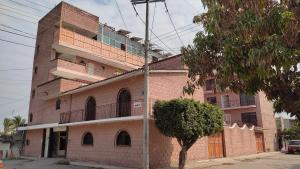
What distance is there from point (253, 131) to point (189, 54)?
28176 millimetres

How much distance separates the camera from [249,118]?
37094 millimetres

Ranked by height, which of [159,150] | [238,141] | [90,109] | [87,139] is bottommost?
[159,150]

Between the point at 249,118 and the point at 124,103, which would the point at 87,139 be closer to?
the point at 124,103

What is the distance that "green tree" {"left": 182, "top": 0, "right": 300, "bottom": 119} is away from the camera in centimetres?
426

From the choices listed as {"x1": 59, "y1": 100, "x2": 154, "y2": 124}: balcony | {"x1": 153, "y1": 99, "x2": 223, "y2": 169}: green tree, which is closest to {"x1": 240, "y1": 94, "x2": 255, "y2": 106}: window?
{"x1": 153, "y1": 99, "x2": 223, "y2": 169}: green tree

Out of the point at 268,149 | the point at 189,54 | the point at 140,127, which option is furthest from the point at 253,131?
the point at 189,54

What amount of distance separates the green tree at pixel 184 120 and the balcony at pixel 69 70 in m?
12.4

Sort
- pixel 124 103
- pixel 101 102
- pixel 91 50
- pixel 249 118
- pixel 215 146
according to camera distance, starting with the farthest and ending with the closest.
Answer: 1. pixel 249 118
2. pixel 91 50
3. pixel 215 146
4. pixel 101 102
5. pixel 124 103

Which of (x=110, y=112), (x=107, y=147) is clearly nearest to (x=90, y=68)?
(x=110, y=112)

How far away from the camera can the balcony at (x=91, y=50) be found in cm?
2553

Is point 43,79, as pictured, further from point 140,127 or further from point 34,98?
point 140,127

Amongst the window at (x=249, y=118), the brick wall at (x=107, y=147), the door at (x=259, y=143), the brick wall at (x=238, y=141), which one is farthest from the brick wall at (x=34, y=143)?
the window at (x=249, y=118)

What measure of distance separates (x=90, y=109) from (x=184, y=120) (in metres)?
9.60

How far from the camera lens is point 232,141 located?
993 inches
